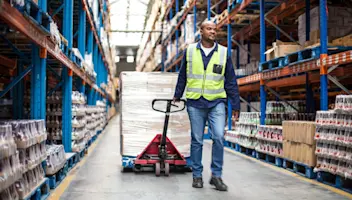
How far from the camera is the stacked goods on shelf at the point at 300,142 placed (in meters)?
5.68

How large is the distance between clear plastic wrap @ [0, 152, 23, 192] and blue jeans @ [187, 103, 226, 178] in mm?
2033

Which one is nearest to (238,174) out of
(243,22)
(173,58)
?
(243,22)

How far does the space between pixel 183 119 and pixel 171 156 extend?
611 mm

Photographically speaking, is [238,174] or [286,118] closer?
[238,174]

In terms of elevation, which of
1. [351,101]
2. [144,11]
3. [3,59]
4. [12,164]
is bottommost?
[12,164]

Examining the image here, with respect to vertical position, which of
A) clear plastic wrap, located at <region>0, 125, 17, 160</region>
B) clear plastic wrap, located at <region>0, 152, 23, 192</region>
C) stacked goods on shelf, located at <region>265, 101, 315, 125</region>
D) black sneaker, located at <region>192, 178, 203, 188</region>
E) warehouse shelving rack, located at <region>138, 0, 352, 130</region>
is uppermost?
warehouse shelving rack, located at <region>138, 0, 352, 130</region>

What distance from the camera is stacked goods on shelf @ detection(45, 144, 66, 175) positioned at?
4.79 m

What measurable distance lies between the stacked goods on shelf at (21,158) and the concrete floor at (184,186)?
1.81 feet

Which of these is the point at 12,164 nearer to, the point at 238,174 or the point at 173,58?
the point at 238,174

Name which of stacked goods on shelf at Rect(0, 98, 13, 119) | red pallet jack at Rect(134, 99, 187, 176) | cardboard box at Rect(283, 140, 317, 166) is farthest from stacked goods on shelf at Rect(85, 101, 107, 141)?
cardboard box at Rect(283, 140, 317, 166)

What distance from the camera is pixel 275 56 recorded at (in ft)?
24.8

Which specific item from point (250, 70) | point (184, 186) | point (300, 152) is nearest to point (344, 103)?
point (300, 152)

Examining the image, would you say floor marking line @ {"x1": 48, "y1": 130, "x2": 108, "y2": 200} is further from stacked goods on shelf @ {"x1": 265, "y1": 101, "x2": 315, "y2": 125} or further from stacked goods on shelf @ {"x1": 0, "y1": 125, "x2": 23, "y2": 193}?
stacked goods on shelf @ {"x1": 265, "y1": 101, "x2": 315, "y2": 125}

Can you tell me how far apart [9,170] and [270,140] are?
5105 millimetres
